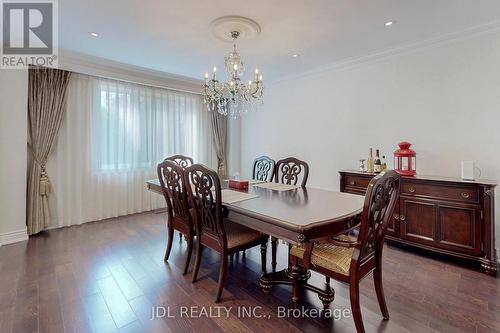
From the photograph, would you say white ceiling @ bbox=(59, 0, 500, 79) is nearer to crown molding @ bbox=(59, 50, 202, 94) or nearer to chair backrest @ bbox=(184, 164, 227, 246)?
crown molding @ bbox=(59, 50, 202, 94)

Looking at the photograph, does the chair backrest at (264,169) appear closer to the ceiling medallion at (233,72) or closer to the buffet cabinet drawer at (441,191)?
the ceiling medallion at (233,72)

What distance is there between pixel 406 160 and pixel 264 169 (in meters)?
1.82

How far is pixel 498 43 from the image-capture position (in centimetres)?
262

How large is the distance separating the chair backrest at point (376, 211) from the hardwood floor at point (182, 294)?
0.59m

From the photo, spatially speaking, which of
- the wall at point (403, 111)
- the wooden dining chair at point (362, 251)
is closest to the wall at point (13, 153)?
the wooden dining chair at point (362, 251)

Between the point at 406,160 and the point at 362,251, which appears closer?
the point at 362,251

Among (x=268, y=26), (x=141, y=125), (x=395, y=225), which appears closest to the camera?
(x=268, y=26)

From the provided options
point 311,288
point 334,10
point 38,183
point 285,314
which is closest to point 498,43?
point 334,10

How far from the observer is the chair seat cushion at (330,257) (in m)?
1.59

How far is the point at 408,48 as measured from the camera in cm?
317

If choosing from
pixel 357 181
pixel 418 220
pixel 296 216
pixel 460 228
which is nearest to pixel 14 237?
pixel 296 216

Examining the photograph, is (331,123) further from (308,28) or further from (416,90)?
(308,28)

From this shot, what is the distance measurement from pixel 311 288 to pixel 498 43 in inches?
124

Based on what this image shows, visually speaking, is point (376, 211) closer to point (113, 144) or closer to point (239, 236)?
point (239, 236)
